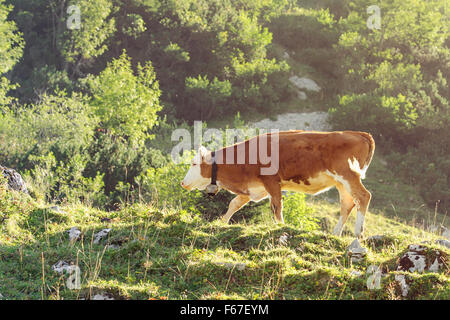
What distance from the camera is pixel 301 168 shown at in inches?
353

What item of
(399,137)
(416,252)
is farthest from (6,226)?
(399,137)

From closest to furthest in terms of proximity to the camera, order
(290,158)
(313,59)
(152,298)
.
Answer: (152,298), (290,158), (313,59)

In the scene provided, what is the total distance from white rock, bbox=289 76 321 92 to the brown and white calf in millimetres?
31142

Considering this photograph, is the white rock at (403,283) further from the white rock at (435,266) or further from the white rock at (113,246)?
the white rock at (113,246)

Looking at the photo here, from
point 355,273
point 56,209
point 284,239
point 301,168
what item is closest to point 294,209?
point 301,168

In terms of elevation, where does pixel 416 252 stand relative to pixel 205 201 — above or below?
above

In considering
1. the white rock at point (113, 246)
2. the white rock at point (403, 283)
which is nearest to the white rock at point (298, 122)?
the white rock at point (113, 246)

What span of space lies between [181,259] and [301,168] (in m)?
3.25

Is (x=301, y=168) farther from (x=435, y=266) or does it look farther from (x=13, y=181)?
(x=13, y=181)

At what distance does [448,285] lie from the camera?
548 cm

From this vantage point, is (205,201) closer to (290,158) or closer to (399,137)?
(290,158)

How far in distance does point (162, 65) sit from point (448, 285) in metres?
34.6

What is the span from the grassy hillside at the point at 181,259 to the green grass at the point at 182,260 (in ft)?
0.05

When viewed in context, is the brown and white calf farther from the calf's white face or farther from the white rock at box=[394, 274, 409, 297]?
the white rock at box=[394, 274, 409, 297]
